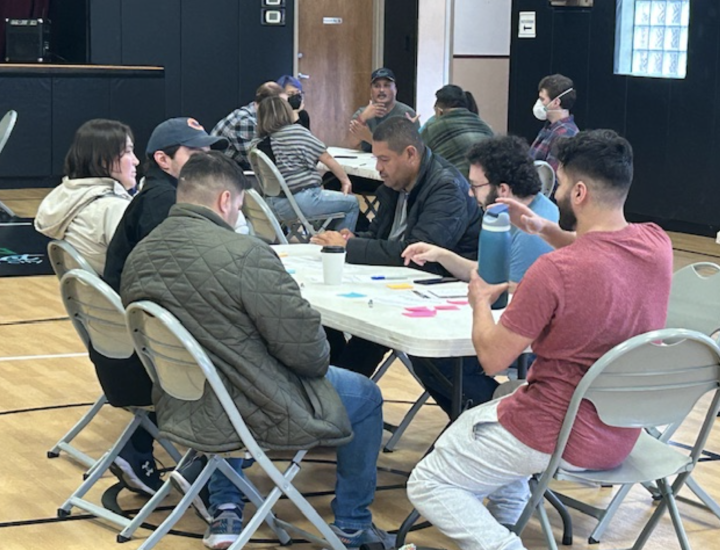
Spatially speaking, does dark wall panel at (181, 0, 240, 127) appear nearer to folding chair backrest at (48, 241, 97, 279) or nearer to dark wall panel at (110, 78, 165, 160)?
dark wall panel at (110, 78, 165, 160)

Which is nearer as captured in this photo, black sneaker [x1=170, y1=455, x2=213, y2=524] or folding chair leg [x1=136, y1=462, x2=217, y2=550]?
folding chair leg [x1=136, y1=462, x2=217, y2=550]

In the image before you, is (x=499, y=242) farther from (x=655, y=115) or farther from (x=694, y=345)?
(x=655, y=115)

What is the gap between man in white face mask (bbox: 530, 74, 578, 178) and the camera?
26.4ft

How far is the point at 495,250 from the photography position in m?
3.45

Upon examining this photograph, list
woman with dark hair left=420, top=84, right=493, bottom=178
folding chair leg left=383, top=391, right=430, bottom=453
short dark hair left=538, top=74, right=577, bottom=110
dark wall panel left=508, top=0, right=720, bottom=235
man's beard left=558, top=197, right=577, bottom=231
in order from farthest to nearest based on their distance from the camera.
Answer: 1. dark wall panel left=508, top=0, right=720, bottom=235
2. short dark hair left=538, top=74, right=577, bottom=110
3. woman with dark hair left=420, top=84, right=493, bottom=178
4. folding chair leg left=383, top=391, right=430, bottom=453
5. man's beard left=558, top=197, right=577, bottom=231

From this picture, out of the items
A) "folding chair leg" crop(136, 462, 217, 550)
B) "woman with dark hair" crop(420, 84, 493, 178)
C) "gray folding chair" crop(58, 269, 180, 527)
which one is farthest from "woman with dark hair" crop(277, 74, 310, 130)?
"folding chair leg" crop(136, 462, 217, 550)

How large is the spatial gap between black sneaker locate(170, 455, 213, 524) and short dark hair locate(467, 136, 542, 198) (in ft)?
4.37

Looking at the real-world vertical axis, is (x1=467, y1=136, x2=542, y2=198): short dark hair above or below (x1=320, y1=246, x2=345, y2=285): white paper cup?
above

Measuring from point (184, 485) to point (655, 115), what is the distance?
787 cm

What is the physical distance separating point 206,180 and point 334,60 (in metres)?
10.9

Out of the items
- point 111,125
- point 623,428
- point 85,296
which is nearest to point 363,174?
point 111,125

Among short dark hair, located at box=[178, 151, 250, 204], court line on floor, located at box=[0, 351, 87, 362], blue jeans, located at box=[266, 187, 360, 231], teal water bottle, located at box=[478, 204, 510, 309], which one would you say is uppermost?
short dark hair, located at box=[178, 151, 250, 204]

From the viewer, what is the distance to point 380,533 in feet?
12.7

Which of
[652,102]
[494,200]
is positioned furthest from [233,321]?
[652,102]
